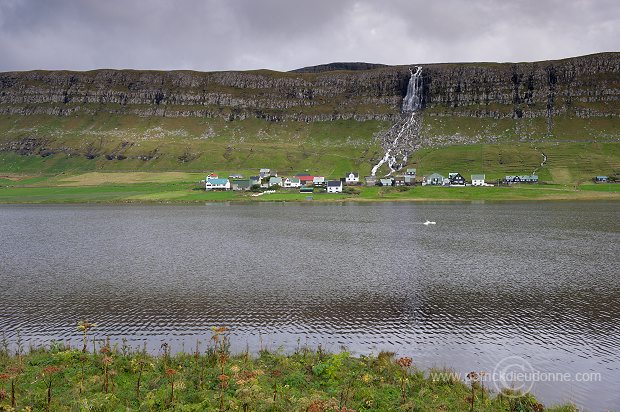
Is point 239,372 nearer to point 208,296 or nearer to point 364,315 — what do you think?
point 364,315

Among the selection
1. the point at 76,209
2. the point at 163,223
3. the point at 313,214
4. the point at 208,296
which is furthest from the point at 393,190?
the point at 208,296

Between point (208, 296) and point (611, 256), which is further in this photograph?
point (611, 256)

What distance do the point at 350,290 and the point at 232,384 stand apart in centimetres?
2354

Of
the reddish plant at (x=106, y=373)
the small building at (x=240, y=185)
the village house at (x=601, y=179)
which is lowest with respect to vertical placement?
the reddish plant at (x=106, y=373)

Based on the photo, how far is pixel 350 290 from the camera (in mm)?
43969

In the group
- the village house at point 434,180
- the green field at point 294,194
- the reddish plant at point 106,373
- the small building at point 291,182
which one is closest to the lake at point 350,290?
the reddish plant at point 106,373

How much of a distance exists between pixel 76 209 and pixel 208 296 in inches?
4042

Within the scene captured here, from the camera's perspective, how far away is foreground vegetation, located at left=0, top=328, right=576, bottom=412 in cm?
1927

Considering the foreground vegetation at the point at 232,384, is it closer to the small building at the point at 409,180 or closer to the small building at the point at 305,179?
the small building at the point at 305,179

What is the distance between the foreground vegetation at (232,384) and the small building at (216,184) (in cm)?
14361

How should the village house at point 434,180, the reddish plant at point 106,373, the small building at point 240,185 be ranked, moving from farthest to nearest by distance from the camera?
the village house at point 434,180, the small building at point 240,185, the reddish plant at point 106,373

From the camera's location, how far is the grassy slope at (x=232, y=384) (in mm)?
19312

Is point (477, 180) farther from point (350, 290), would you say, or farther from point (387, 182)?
point (350, 290)

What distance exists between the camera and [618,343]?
3031 centimetres
